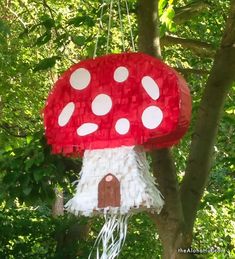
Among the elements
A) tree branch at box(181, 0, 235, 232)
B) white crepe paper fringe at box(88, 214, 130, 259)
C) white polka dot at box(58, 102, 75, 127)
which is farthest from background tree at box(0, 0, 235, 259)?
white polka dot at box(58, 102, 75, 127)

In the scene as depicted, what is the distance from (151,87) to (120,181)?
0.33 m

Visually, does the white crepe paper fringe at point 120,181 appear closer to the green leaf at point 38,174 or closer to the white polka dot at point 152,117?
the white polka dot at point 152,117

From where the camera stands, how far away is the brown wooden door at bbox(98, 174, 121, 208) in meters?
1.67

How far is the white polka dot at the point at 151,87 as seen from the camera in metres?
1.72

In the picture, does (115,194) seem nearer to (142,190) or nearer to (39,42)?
(142,190)

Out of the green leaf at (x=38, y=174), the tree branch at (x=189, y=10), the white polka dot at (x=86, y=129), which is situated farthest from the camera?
the tree branch at (x=189, y=10)

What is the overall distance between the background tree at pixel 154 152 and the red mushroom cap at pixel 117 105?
2.84 ft

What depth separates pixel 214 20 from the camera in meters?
4.87

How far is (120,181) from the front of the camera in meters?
1.69

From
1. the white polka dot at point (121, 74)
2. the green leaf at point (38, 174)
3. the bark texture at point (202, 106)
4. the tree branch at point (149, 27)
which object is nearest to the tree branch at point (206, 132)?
the bark texture at point (202, 106)

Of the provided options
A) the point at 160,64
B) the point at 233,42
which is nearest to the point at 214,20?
the point at 233,42

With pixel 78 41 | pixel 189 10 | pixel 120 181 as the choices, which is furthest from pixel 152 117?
pixel 189 10

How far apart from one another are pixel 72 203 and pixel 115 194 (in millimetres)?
173

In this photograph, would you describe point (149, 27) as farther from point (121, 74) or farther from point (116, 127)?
point (116, 127)
